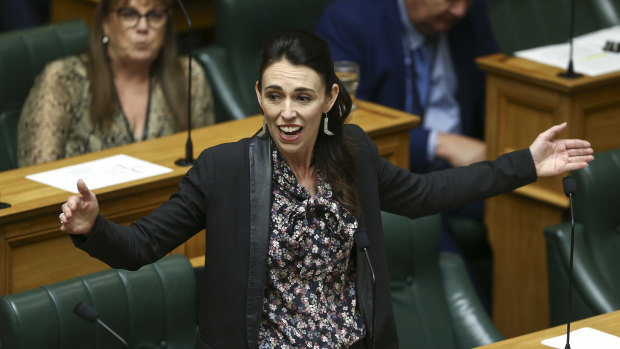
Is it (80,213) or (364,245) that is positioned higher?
(80,213)

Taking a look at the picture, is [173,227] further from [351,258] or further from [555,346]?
[555,346]

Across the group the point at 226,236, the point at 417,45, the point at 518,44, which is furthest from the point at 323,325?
the point at 518,44

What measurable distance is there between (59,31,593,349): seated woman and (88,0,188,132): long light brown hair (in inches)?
50.5

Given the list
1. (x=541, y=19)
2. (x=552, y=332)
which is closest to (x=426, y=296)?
(x=552, y=332)

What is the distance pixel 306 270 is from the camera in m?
2.11

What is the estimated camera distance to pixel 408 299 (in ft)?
9.18

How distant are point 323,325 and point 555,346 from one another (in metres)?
0.48

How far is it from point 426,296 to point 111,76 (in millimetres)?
1180

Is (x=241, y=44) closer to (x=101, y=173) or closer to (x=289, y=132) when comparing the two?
(x=101, y=173)

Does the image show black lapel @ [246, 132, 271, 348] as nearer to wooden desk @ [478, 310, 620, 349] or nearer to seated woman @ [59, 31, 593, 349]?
seated woman @ [59, 31, 593, 349]

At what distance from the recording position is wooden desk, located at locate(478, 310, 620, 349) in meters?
2.28

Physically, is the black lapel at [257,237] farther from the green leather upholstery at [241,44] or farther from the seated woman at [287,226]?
the green leather upholstery at [241,44]

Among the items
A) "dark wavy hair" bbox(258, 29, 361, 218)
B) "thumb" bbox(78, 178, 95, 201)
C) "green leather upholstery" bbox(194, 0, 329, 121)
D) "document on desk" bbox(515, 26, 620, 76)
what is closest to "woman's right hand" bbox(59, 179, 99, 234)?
"thumb" bbox(78, 178, 95, 201)

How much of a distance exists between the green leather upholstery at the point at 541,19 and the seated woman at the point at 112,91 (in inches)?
53.5
